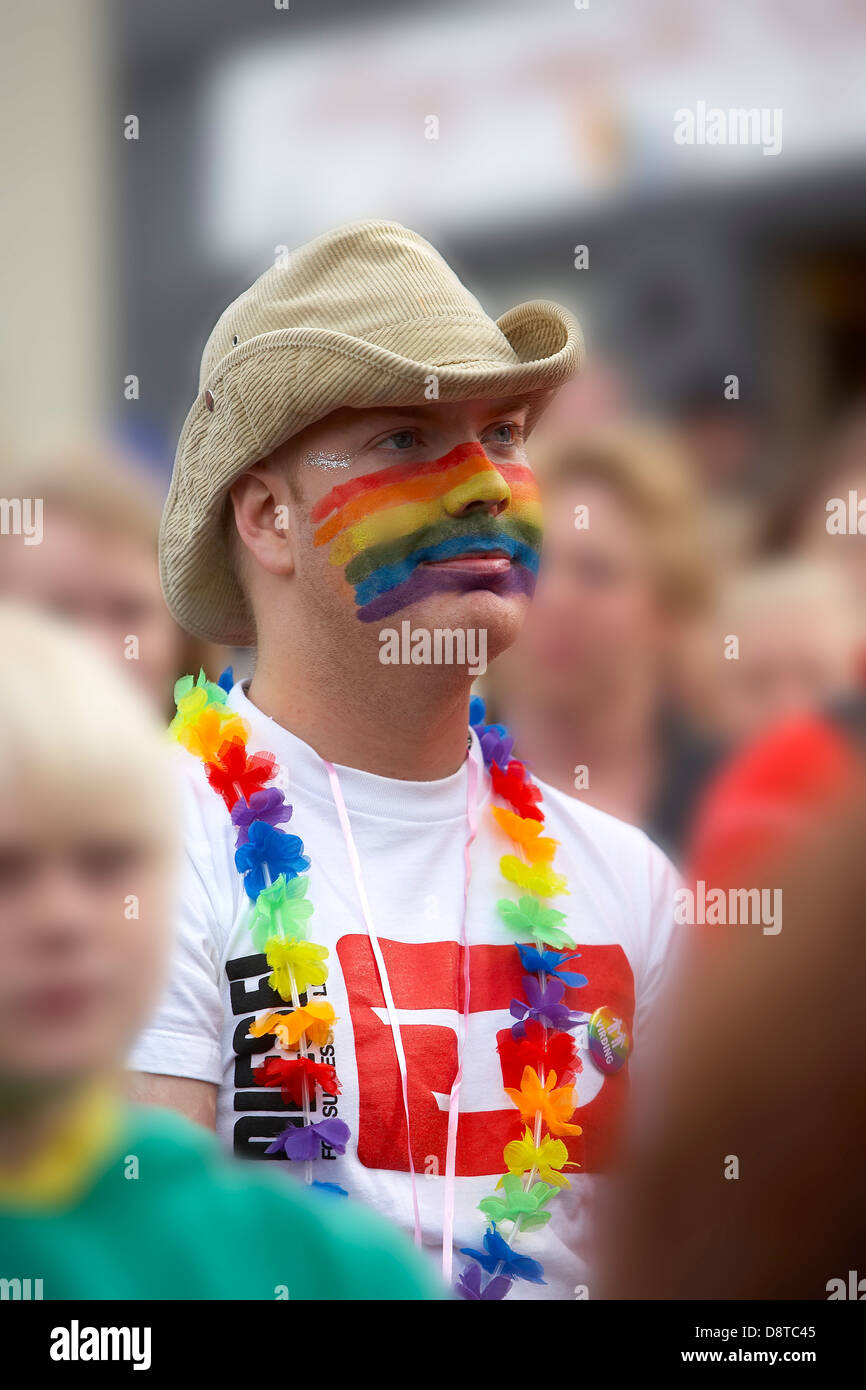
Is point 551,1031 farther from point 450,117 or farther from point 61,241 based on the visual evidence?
point 450,117

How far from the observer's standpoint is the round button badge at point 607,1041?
1418 millimetres

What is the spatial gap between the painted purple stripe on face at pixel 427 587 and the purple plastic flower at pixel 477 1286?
57 centimetres

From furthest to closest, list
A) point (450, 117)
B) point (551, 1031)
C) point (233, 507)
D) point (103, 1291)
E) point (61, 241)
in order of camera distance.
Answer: point (450, 117), point (233, 507), point (551, 1031), point (61, 241), point (103, 1291)

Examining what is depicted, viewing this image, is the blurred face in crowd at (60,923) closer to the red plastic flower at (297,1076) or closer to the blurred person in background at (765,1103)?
the blurred person in background at (765,1103)

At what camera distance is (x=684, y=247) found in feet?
5.17

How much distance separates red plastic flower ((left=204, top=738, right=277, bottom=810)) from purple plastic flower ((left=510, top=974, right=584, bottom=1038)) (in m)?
0.31

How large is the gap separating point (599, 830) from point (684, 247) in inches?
24.0

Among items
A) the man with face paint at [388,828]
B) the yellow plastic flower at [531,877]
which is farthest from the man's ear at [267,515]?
the yellow plastic flower at [531,877]

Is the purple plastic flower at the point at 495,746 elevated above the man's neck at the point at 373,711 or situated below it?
below

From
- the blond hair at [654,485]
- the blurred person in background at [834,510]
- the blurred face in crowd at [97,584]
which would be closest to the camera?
the blurred face in crowd at [97,584]

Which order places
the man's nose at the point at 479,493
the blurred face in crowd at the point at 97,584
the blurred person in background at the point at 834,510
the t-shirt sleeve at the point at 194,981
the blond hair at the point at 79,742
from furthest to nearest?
the blurred person in background at the point at 834,510 → the man's nose at the point at 479,493 → the t-shirt sleeve at the point at 194,981 → the blurred face in crowd at the point at 97,584 → the blond hair at the point at 79,742

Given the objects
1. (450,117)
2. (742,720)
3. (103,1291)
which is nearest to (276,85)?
(450,117)

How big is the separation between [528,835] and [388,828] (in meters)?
0.15

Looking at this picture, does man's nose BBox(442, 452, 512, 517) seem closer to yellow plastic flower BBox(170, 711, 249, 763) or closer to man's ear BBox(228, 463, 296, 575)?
man's ear BBox(228, 463, 296, 575)
